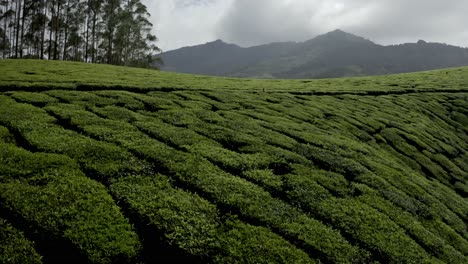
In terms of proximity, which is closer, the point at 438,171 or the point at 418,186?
the point at 418,186

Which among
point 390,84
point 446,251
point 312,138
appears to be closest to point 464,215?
point 446,251

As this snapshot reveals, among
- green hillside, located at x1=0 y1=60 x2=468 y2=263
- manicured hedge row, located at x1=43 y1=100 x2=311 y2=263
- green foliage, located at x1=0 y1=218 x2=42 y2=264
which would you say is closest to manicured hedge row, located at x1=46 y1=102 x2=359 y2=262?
green hillside, located at x1=0 y1=60 x2=468 y2=263

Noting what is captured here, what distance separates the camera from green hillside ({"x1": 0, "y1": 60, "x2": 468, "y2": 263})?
28.7 feet

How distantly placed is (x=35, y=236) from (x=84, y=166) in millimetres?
3313

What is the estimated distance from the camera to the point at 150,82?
98.4ft

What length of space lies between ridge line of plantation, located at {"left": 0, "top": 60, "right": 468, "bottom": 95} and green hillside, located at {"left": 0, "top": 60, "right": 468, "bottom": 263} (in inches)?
33.4

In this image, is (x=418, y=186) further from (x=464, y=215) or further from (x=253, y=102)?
(x=253, y=102)

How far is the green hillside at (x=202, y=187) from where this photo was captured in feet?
28.7

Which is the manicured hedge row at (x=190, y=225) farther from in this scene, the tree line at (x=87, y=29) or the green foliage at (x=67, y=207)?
the tree line at (x=87, y=29)

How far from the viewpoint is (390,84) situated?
2026 inches

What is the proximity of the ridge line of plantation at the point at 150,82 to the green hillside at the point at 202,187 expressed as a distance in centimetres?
85

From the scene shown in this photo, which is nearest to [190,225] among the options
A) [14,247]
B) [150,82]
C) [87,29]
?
[14,247]

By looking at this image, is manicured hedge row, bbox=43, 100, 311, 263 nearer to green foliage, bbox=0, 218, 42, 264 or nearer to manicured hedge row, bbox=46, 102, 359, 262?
manicured hedge row, bbox=46, 102, 359, 262

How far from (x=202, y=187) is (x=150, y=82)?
20.6 metres
